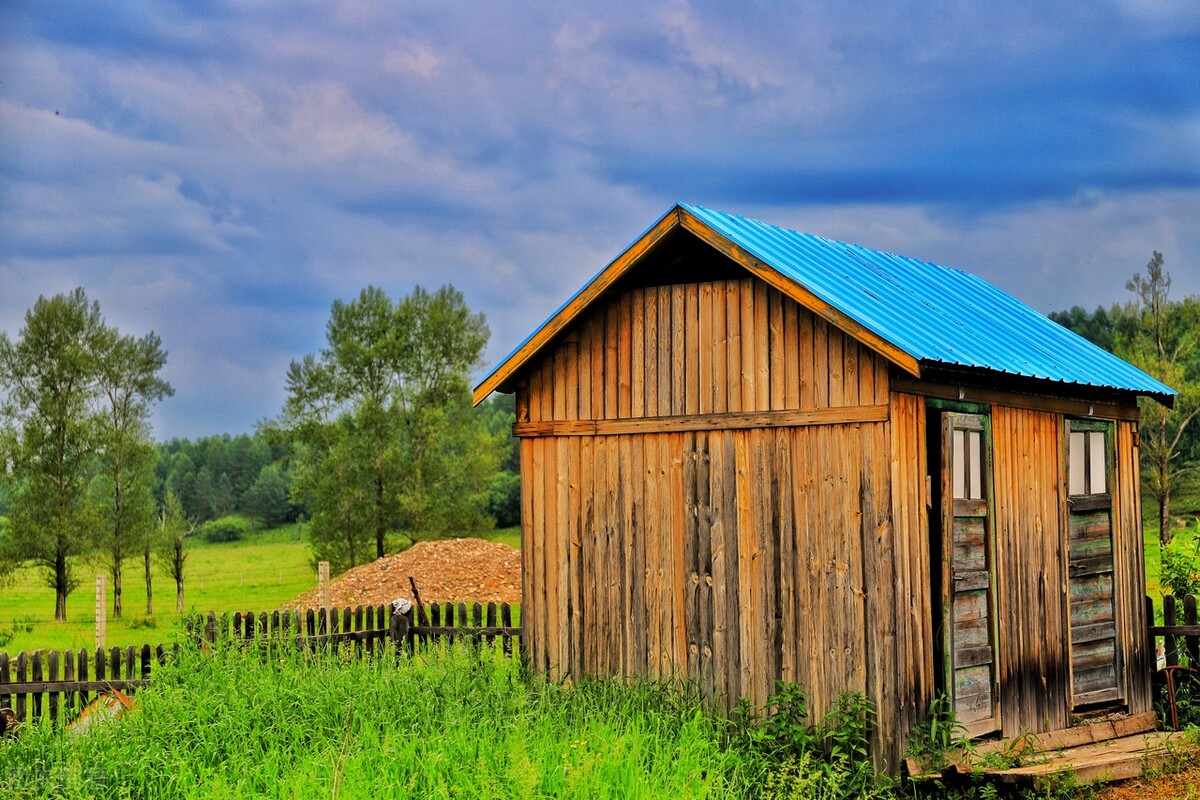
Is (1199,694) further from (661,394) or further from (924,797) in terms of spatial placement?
(661,394)

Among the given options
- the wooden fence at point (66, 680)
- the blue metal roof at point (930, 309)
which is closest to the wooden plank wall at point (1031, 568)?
the blue metal roof at point (930, 309)

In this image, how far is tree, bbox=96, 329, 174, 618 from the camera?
43500 millimetres

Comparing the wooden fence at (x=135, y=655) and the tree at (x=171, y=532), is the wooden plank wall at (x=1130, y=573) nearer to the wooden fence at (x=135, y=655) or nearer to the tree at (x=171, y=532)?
the wooden fence at (x=135, y=655)

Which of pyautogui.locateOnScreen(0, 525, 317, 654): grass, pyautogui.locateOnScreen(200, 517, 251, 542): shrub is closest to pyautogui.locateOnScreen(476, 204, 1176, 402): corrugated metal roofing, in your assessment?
pyautogui.locateOnScreen(0, 525, 317, 654): grass

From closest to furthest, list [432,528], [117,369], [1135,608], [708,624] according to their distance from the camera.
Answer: [708,624]
[1135,608]
[117,369]
[432,528]

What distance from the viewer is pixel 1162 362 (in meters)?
45.3

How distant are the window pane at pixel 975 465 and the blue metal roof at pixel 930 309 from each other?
0.78 m

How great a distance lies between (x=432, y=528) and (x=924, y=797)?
4047 centimetres

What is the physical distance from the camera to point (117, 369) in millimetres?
46406

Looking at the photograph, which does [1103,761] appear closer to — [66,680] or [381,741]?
[381,741]

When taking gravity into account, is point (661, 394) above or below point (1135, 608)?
above

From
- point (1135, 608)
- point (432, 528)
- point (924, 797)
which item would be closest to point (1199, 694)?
point (1135, 608)

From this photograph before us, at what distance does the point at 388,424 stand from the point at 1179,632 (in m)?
40.2

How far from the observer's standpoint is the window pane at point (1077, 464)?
13.8 metres
